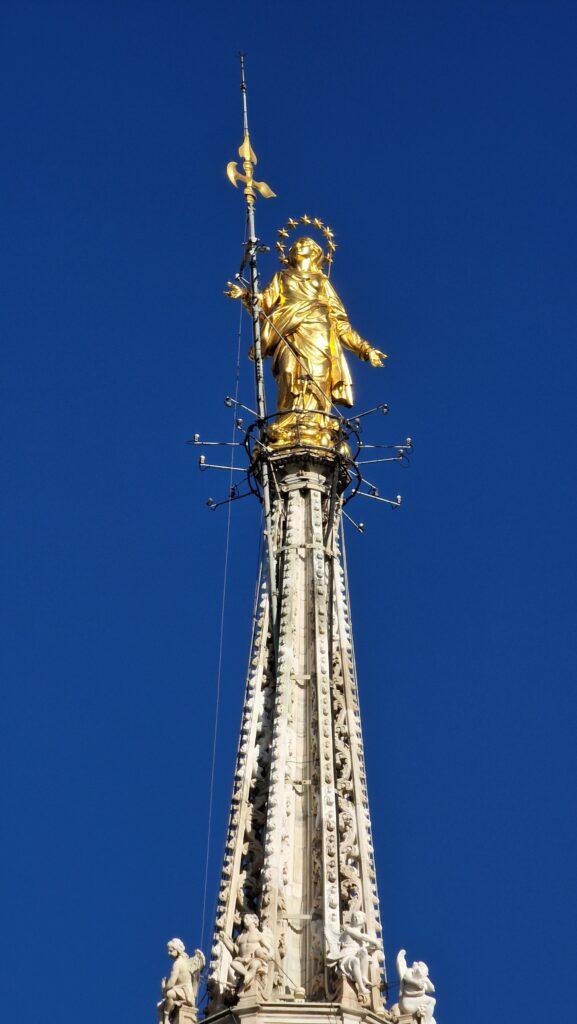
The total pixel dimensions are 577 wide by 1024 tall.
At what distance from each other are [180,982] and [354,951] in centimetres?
369

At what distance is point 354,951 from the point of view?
54094 mm

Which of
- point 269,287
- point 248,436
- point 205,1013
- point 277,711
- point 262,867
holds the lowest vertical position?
point 205,1013

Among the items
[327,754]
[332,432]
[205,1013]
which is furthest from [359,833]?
[332,432]

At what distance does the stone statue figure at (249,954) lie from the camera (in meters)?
53.8

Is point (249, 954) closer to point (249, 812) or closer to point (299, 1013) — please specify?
point (299, 1013)

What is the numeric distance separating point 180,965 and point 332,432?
1462cm

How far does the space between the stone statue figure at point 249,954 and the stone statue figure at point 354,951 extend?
4.13 feet

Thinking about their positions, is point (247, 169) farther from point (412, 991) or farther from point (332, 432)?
point (412, 991)

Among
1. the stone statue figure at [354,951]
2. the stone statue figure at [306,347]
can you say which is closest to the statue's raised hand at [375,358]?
the stone statue figure at [306,347]

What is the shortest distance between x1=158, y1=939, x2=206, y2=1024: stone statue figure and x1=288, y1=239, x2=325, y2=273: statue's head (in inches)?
775

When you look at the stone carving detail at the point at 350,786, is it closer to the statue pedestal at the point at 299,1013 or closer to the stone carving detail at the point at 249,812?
the stone carving detail at the point at 249,812

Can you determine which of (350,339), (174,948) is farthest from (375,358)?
(174,948)

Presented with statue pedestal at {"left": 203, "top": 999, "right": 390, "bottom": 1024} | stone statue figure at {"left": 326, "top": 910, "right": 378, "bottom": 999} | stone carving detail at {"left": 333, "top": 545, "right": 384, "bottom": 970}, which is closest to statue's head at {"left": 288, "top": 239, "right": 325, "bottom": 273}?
stone carving detail at {"left": 333, "top": 545, "right": 384, "bottom": 970}

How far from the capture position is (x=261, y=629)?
202 ft
